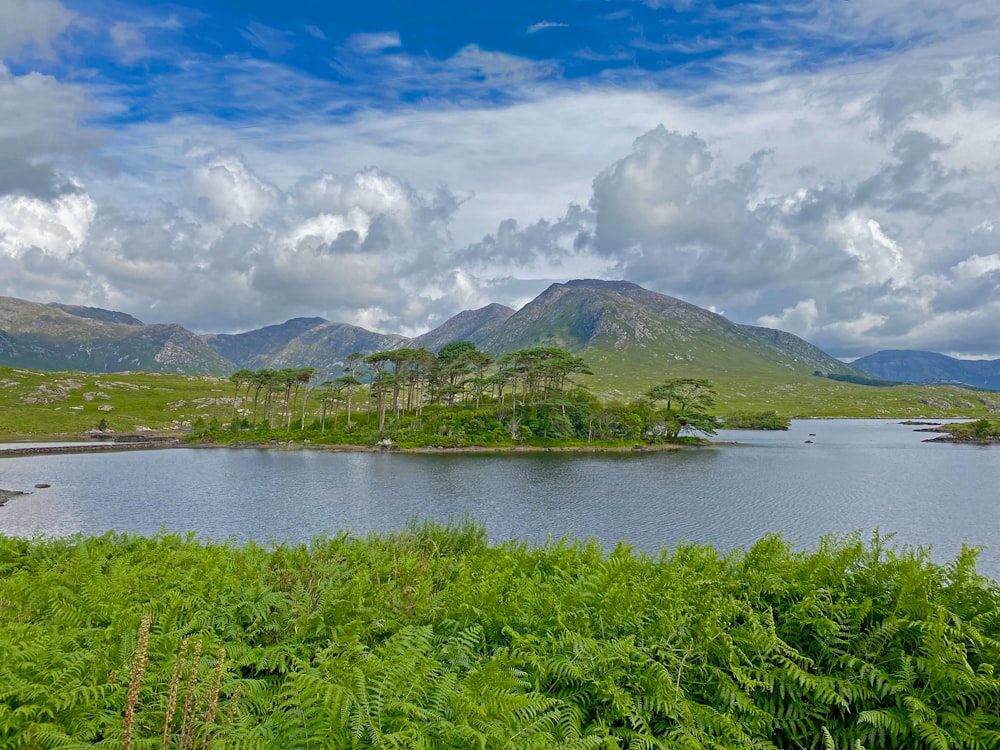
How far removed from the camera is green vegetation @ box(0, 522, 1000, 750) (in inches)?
216

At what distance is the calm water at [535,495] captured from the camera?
39.0 metres

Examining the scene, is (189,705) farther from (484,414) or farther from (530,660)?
(484,414)

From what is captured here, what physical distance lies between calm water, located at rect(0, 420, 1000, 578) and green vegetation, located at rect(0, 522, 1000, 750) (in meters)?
12.5

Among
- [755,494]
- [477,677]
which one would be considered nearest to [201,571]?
[477,677]

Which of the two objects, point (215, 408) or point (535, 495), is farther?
point (215, 408)

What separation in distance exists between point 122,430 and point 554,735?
155599mm

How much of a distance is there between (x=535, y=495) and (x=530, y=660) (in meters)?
46.8

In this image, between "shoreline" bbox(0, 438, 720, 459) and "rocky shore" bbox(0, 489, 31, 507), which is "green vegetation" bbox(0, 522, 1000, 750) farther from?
"shoreline" bbox(0, 438, 720, 459)

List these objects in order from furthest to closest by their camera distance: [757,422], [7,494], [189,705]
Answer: [757,422] → [7,494] → [189,705]

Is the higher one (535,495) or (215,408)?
(215,408)

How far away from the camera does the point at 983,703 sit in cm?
630

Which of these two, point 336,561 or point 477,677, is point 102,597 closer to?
point 336,561

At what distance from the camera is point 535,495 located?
Result: 2080 inches


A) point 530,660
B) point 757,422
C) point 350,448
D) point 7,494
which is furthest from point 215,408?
point 530,660
